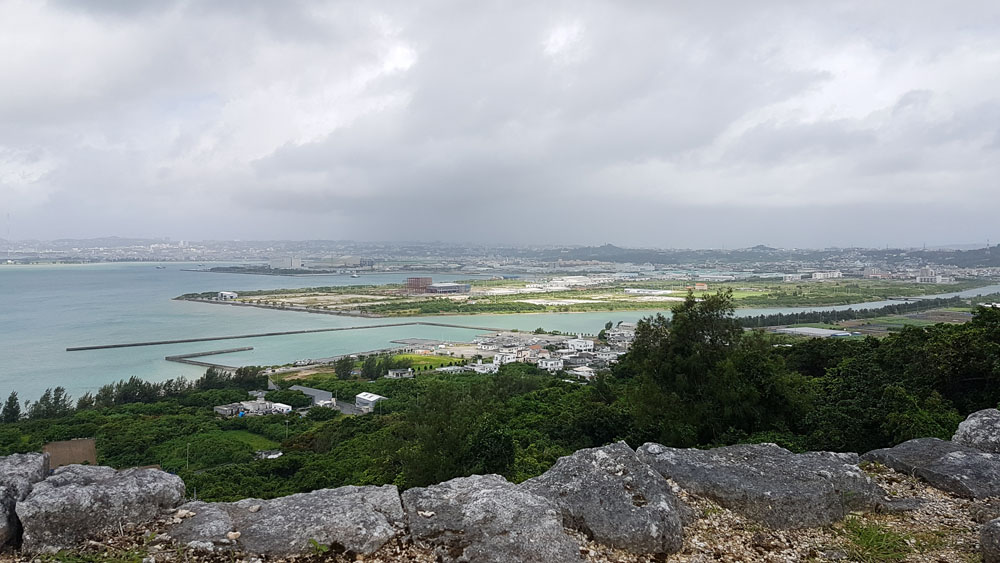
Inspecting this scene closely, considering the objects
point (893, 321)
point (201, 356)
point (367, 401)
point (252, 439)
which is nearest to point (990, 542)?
point (252, 439)

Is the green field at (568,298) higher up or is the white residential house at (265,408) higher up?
the green field at (568,298)

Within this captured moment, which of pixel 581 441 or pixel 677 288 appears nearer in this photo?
pixel 581 441

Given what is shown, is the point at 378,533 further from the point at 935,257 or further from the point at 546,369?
the point at 935,257

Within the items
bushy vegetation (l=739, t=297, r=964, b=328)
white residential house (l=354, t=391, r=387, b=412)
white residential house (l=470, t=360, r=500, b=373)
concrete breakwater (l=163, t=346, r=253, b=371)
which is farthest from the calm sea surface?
white residential house (l=354, t=391, r=387, b=412)

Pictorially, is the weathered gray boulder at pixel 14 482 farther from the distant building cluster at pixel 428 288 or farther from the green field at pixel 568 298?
the distant building cluster at pixel 428 288

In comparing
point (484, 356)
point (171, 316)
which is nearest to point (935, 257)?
point (484, 356)

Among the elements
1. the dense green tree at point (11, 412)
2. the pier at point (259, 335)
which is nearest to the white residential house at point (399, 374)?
the dense green tree at point (11, 412)

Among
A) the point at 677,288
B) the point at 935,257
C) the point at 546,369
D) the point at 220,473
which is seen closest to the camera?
the point at 220,473
